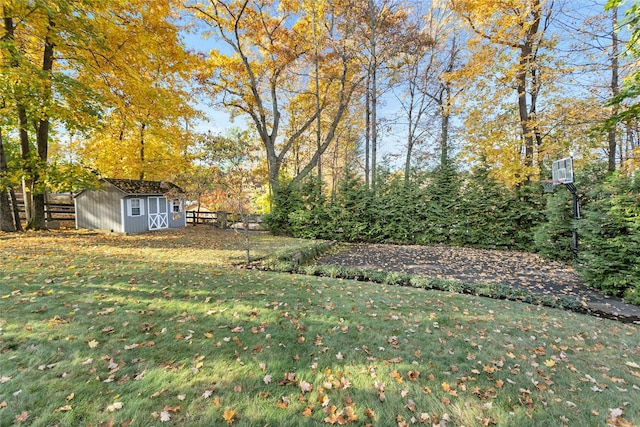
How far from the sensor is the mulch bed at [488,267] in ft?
18.6

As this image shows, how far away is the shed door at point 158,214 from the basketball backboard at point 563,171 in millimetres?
16925

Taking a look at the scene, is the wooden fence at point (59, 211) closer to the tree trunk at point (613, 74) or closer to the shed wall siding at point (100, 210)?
the shed wall siding at point (100, 210)

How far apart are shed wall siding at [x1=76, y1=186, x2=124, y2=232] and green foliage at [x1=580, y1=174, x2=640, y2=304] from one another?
54.4 feet

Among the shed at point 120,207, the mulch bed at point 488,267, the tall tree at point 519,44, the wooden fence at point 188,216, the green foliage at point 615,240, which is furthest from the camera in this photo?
the wooden fence at point 188,216

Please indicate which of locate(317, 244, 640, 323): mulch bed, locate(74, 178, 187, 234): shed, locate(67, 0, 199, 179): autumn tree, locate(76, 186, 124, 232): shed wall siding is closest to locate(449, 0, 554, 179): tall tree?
locate(317, 244, 640, 323): mulch bed

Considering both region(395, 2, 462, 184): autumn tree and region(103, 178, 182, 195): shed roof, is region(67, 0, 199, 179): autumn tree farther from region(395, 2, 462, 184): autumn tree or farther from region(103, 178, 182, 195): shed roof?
region(395, 2, 462, 184): autumn tree

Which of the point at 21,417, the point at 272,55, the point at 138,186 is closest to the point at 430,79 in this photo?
the point at 272,55

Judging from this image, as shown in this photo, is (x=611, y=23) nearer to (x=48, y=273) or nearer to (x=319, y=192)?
(x=319, y=192)

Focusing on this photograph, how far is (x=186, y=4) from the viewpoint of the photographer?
13.6 metres

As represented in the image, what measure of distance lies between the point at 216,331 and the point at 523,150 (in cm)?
1475

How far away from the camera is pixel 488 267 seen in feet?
26.5

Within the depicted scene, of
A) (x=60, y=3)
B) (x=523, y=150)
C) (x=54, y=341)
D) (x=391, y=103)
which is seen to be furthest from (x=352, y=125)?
(x=54, y=341)

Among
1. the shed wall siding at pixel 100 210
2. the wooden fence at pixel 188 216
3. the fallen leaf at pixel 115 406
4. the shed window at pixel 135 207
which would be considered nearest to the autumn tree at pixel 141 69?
the shed wall siding at pixel 100 210

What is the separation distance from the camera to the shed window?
13.4 meters
